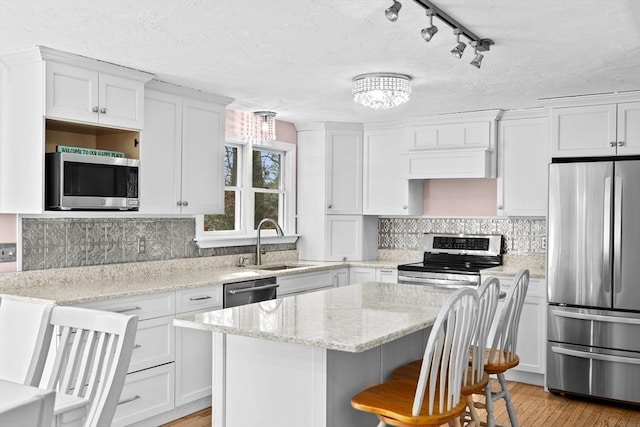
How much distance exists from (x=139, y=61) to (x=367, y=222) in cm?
300

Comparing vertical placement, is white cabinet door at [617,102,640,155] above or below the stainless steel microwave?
above

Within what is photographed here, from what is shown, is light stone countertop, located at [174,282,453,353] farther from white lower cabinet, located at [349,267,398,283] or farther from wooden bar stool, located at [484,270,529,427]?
white lower cabinet, located at [349,267,398,283]

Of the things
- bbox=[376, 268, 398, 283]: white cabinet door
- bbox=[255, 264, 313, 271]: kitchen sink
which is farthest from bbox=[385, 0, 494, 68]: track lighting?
bbox=[255, 264, 313, 271]: kitchen sink

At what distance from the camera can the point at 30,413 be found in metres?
0.99

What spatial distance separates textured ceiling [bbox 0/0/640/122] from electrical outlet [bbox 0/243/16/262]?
3.68 ft

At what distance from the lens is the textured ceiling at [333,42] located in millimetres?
2588

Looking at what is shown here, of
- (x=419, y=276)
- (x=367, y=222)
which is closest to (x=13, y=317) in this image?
(x=419, y=276)

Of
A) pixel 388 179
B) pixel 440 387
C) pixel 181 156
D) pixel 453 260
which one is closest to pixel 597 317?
pixel 453 260

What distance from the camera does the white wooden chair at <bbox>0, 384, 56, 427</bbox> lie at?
96cm

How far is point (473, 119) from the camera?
5129 mm

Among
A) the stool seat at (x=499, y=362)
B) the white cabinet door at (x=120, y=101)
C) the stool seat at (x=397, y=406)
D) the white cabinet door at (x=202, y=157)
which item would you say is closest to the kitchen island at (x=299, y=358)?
the stool seat at (x=397, y=406)

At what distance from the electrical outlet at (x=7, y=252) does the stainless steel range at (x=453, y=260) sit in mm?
Answer: 3101

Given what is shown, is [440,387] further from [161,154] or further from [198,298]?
[161,154]

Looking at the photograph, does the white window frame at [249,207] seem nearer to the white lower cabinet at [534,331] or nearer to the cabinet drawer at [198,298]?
the cabinet drawer at [198,298]
